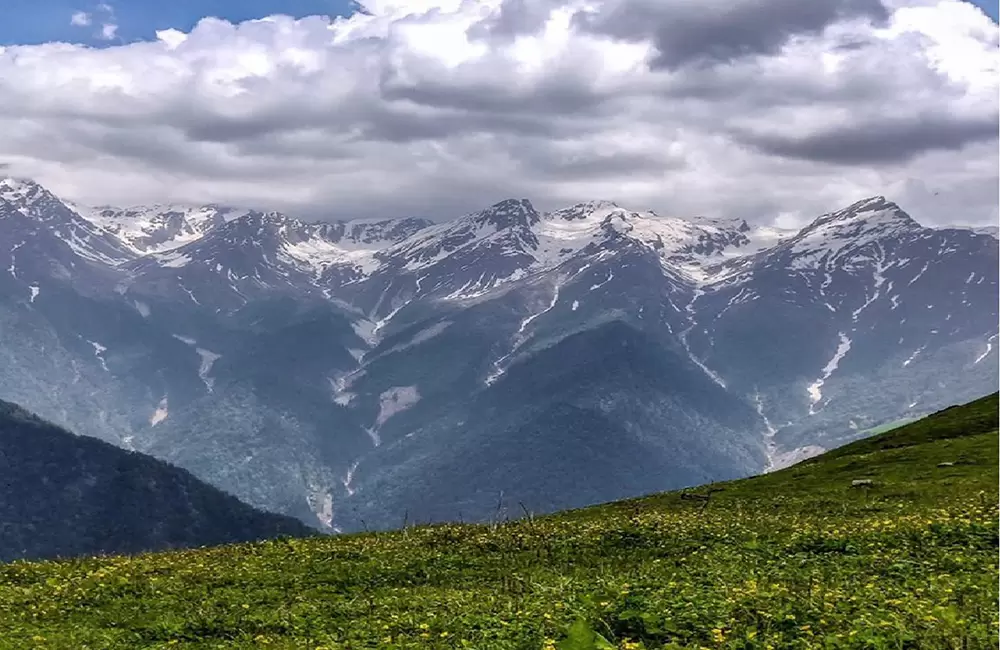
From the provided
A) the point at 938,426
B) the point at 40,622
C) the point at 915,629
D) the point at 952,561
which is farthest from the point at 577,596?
the point at 938,426

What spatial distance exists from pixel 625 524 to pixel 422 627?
2141cm

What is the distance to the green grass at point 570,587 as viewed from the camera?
73.6 ft

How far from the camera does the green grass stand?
22438 mm

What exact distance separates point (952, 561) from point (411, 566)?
19599 millimetres

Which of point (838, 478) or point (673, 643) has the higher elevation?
point (673, 643)

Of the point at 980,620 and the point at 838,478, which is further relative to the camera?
the point at 838,478

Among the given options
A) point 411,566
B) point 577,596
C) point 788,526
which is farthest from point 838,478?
point 577,596

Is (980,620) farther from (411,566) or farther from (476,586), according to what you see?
(411,566)

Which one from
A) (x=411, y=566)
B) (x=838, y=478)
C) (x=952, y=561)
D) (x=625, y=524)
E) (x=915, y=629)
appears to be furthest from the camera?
(x=838, y=478)

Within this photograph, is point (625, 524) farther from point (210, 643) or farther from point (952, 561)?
point (210, 643)

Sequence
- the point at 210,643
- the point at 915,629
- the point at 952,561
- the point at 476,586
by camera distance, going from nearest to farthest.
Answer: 1. the point at 915,629
2. the point at 210,643
3. the point at 952,561
4. the point at 476,586

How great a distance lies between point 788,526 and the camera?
140 feet

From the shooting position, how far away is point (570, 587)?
29953mm

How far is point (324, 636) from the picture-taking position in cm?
2664
